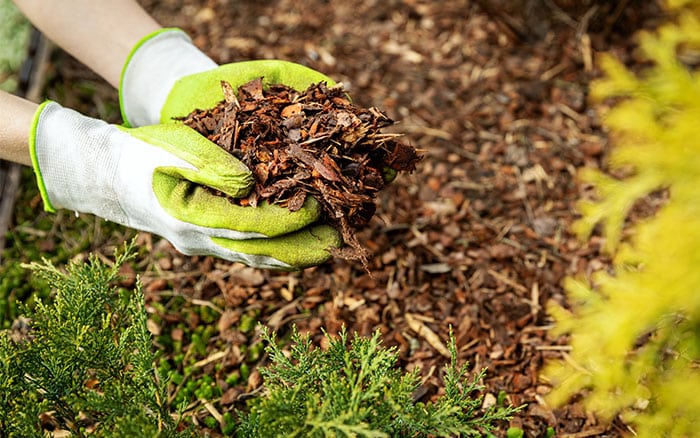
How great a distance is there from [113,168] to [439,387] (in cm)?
168

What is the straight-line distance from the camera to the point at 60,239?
137 inches

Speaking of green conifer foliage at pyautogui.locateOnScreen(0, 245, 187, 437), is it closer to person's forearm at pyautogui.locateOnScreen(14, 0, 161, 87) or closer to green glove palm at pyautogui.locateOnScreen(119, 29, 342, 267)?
green glove palm at pyautogui.locateOnScreen(119, 29, 342, 267)

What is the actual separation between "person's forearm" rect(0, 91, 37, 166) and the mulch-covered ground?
105 centimetres

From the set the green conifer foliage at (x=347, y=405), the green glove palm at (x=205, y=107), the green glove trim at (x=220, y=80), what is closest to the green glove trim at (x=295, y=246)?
the green glove palm at (x=205, y=107)

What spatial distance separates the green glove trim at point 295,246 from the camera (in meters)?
2.20

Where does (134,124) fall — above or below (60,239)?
above

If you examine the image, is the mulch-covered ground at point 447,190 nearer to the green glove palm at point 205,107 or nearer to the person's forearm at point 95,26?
the green glove palm at point 205,107

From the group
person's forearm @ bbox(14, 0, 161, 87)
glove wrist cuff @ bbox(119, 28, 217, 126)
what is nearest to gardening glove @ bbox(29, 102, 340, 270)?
glove wrist cuff @ bbox(119, 28, 217, 126)

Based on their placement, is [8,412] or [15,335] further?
[15,335]

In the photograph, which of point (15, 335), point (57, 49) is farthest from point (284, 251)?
point (57, 49)

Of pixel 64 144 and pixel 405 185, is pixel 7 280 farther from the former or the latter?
pixel 405 185

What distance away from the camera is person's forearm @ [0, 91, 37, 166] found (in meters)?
2.35

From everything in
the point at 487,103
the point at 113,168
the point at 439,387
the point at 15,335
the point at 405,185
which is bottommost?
the point at 15,335

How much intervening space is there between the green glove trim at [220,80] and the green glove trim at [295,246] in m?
0.69
